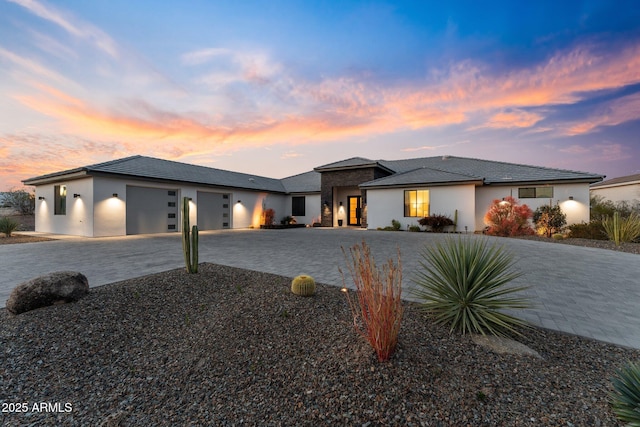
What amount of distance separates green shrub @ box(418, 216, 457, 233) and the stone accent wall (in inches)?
170

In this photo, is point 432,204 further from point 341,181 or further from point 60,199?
point 60,199

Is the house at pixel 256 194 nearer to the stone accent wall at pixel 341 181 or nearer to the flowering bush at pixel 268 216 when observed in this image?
the stone accent wall at pixel 341 181

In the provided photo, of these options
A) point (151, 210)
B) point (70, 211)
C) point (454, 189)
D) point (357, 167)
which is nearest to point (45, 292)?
point (151, 210)

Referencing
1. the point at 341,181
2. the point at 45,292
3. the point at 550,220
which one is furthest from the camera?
the point at 341,181

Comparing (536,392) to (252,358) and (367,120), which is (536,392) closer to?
(252,358)

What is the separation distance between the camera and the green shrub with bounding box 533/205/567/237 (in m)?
12.6

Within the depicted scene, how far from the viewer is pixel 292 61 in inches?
434

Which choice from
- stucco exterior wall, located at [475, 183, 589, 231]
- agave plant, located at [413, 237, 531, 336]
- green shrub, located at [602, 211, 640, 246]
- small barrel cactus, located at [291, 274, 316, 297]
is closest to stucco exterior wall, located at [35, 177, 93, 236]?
small barrel cactus, located at [291, 274, 316, 297]

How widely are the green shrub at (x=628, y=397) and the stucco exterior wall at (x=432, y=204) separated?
14.2m

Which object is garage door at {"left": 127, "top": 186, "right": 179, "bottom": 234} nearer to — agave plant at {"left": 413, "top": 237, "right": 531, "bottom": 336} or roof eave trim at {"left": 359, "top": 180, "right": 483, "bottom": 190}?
roof eave trim at {"left": 359, "top": 180, "right": 483, "bottom": 190}

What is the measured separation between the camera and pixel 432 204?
15.1 m

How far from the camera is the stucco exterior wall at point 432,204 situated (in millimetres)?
14289

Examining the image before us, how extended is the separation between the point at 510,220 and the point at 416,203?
16.0ft

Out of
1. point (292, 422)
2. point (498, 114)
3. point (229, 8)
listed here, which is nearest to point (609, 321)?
point (292, 422)
